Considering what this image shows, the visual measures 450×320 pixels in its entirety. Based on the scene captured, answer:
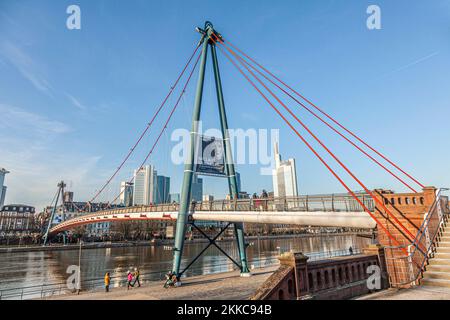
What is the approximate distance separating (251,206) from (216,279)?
26.4ft

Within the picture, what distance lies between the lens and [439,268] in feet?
29.6

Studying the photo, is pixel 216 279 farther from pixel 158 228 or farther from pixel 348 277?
pixel 158 228

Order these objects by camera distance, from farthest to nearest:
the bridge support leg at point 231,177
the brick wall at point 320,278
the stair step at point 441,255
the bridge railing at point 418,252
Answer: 1. the bridge support leg at point 231,177
2. the stair step at point 441,255
3. the bridge railing at point 418,252
4. the brick wall at point 320,278

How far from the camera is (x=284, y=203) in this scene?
17531 millimetres

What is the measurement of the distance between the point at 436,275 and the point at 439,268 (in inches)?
14.3

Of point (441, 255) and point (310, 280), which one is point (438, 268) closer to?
point (441, 255)

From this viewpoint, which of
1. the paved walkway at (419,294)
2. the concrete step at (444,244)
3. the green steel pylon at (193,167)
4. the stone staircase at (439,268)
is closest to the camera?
the paved walkway at (419,294)

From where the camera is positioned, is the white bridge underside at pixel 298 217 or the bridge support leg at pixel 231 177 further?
the bridge support leg at pixel 231 177

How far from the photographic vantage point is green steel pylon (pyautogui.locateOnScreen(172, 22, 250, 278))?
21.8m

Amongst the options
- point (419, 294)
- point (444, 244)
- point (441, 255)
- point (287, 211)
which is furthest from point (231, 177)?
point (419, 294)

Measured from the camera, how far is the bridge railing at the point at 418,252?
9.30 metres

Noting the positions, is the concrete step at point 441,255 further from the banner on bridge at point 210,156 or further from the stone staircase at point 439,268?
the banner on bridge at point 210,156

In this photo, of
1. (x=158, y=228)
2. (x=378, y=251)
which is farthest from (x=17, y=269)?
(x=158, y=228)

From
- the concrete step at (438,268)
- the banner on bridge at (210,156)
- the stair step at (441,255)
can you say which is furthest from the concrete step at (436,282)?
the banner on bridge at (210,156)
